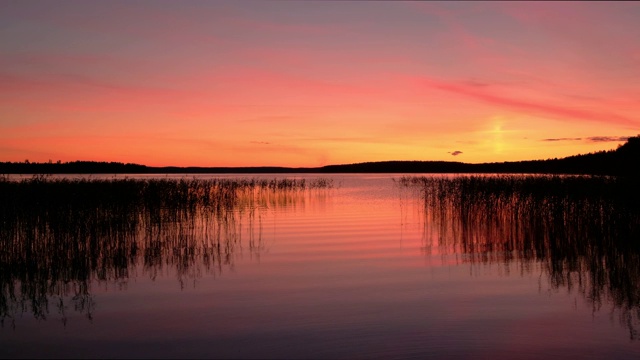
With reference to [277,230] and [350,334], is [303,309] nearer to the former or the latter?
[350,334]

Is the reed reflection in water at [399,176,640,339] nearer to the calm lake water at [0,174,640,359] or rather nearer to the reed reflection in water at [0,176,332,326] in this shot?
the calm lake water at [0,174,640,359]

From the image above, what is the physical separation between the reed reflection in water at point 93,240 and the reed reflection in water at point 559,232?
17.6 ft

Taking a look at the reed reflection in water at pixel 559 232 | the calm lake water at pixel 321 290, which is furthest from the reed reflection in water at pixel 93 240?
the reed reflection in water at pixel 559 232

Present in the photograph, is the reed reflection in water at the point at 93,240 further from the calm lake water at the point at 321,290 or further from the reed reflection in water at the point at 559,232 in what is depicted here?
the reed reflection in water at the point at 559,232

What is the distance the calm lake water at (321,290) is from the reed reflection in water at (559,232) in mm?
62

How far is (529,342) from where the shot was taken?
235 inches

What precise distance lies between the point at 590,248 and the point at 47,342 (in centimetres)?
1042

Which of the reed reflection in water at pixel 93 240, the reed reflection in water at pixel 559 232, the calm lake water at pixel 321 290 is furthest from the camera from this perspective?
the reed reflection in water at pixel 559 232

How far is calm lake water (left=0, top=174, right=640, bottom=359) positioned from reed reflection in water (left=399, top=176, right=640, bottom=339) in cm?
6

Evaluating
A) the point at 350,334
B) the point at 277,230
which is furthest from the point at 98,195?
the point at 350,334

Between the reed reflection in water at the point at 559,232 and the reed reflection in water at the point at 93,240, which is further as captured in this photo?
the reed reflection in water at the point at 559,232

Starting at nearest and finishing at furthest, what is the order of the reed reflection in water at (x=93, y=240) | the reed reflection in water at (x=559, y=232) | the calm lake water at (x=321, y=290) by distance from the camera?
the calm lake water at (x=321, y=290), the reed reflection in water at (x=93, y=240), the reed reflection in water at (x=559, y=232)

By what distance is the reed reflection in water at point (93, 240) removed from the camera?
850 centimetres

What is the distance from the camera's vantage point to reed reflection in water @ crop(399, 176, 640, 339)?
28.7ft
